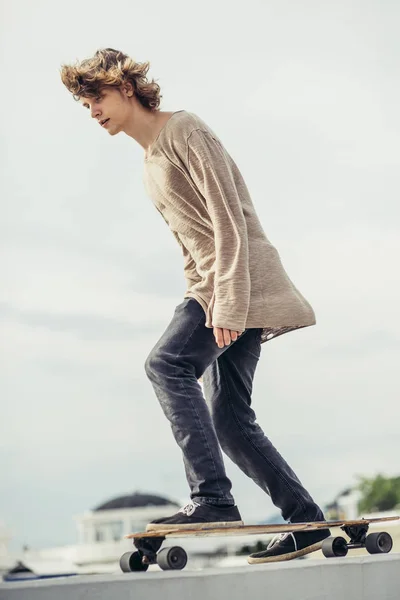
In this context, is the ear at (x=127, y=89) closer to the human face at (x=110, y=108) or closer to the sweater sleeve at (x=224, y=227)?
the human face at (x=110, y=108)

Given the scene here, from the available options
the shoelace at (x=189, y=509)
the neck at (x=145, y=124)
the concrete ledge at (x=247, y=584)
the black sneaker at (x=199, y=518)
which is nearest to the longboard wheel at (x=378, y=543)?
the concrete ledge at (x=247, y=584)

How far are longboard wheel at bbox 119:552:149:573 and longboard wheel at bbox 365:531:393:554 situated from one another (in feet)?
3.31

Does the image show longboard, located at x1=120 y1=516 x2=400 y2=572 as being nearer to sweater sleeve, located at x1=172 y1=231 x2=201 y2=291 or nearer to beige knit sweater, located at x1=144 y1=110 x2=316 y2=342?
beige knit sweater, located at x1=144 y1=110 x2=316 y2=342

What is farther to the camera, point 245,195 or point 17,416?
point 17,416

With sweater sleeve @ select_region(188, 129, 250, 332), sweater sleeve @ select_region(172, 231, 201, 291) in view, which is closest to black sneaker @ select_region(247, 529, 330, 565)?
sweater sleeve @ select_region(188, 129, 250, 332)

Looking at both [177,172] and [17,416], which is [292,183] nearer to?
[17,416]

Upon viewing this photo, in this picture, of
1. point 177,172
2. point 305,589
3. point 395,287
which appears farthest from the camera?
point 395,287

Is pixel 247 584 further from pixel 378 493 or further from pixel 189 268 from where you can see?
pixel 378 493

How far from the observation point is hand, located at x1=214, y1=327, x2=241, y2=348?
3602mm

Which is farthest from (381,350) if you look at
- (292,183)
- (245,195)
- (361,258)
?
(245,195)

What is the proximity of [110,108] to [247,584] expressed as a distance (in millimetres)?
2017

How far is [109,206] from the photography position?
91.2m

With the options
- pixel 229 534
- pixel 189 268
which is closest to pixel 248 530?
pixel 229 534

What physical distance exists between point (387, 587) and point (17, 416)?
95.6 m
